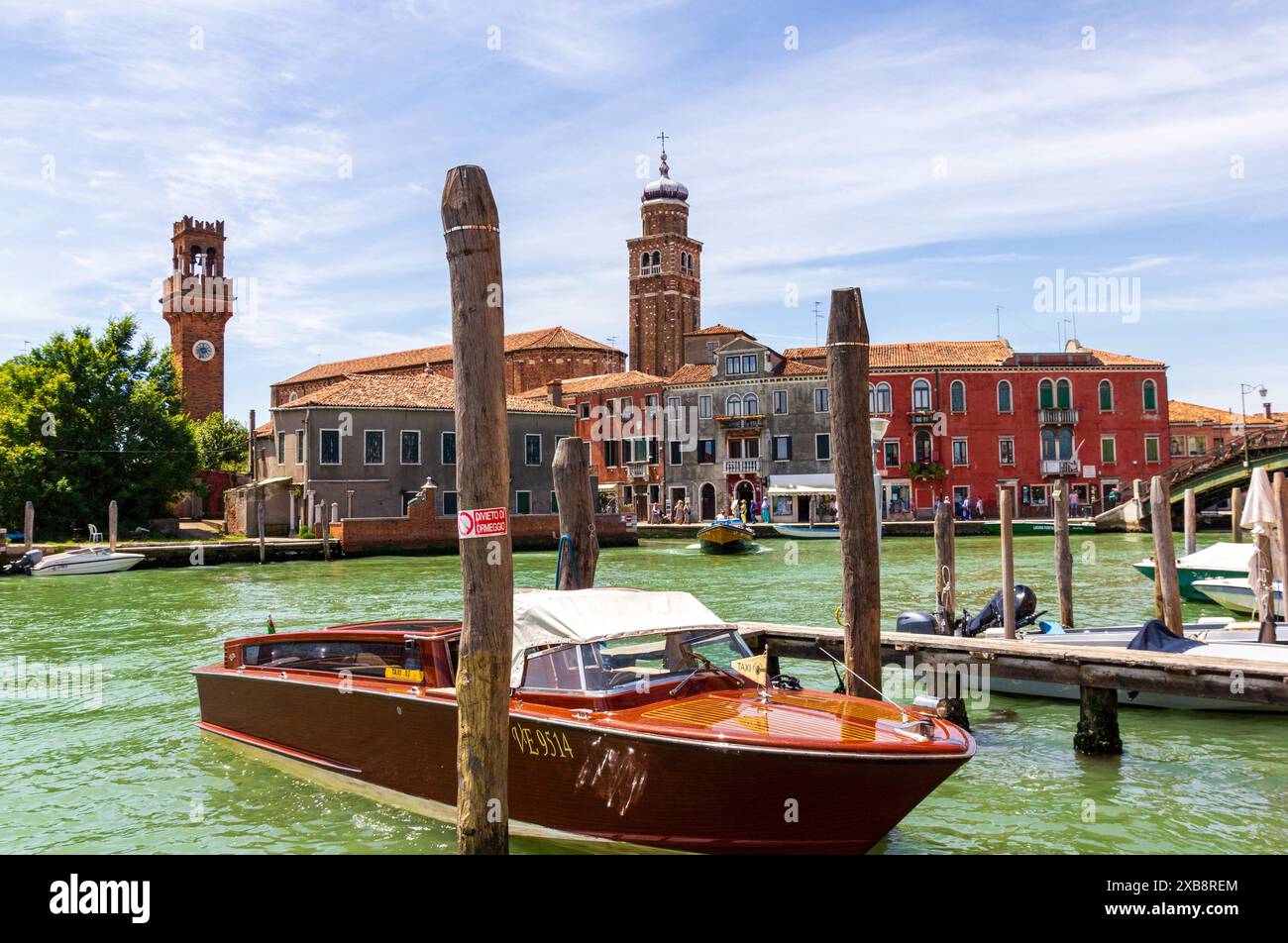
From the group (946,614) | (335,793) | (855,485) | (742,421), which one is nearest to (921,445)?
(742,421)

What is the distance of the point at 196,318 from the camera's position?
5816cm

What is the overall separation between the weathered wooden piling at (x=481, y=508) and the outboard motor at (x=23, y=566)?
28.1 m

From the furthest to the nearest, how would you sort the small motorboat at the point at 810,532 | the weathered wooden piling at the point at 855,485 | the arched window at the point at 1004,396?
the arched window at the point at 1004,396, the small motorboat at the point at 810,532, the weathered wooden piling at the point at 855,485

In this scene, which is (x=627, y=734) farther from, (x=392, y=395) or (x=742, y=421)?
(x=742, y=421)

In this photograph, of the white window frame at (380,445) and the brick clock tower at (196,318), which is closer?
the white window frame at (380,445)

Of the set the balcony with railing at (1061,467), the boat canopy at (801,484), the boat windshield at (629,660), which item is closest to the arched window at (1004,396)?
the balcony with railing at (1061,467)

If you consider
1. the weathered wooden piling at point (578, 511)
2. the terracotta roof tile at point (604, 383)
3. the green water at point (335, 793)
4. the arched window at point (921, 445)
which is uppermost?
the terracotta roof tile at point (604, 383)

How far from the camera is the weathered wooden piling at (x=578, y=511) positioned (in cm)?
1046

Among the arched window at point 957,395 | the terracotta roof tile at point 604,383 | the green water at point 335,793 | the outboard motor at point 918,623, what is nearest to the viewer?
the green water at point 335,793

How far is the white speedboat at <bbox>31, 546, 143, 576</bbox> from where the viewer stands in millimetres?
28406

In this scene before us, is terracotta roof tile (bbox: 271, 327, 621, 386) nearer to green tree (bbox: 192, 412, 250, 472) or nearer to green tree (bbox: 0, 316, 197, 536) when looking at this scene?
green tree (bbox: 192, 412, 250, 472)

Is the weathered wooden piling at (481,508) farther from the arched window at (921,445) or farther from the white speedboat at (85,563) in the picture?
the arched window at (921,445)
